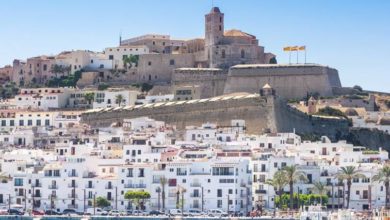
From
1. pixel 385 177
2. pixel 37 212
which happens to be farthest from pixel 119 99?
pixel 385 177

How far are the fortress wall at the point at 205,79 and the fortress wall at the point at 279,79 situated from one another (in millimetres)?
809

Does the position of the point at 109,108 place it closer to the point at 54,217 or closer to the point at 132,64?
the point at 132,64

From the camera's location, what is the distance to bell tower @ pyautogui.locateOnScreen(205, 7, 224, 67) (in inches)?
4053

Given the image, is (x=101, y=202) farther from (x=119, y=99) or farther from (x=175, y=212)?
(x=119, y=99)

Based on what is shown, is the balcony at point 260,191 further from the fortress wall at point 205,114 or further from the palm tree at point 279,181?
the fortress wall at point 205,114

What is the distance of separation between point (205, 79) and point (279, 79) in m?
6.89

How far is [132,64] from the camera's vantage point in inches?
4166

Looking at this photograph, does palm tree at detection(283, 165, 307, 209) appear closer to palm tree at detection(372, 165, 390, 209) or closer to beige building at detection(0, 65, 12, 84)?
palm tree at detection(372, 165, 390, 209)

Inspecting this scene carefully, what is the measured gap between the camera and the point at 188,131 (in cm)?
8094

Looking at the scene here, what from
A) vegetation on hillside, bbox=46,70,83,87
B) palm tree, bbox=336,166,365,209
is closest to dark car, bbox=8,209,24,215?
palm tree, bbox=336,166,365,209

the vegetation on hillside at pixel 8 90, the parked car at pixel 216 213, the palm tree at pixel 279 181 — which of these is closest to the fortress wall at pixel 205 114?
the vegetation on hillside at pixel 8 90

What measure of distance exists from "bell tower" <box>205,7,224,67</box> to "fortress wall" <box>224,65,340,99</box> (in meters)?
4.62

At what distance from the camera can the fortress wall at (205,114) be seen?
86875mm

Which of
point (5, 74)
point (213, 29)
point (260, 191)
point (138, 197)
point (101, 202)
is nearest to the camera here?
point (138, 197)
